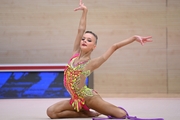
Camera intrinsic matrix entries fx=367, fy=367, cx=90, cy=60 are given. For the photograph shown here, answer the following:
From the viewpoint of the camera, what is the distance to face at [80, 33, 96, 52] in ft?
14.7

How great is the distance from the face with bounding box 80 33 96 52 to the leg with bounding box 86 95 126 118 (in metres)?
0.60

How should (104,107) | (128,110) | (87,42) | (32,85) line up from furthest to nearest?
(32,85) < (128,110) < (87,42) < (104,107)

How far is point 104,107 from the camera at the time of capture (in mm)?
4359

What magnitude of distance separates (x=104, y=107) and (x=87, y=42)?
0.82 metres

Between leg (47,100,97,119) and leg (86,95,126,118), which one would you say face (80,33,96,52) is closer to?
leg (86,95,126,118)

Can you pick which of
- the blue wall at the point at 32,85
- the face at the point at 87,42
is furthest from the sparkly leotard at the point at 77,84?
the blue wall at the point at 32,85

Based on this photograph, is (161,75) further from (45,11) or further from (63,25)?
(45,11)

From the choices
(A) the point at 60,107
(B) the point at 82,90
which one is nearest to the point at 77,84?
(B) the point at 82,90

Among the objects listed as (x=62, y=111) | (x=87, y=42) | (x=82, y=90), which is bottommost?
(x=62, y=111)

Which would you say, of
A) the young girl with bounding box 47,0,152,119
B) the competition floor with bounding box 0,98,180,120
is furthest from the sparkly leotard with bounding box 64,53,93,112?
the competition floor with bounding box 0,98,180,120

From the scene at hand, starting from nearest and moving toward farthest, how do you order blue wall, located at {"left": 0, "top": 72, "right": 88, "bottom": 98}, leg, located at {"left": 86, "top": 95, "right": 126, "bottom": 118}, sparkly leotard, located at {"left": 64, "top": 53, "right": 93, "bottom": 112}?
leg, located at {"left": 86, "top": 95, "right": 126, "bottom": 118} < sparkly leotard, located at {"left": 64, "top": 53, "right": 93, "bottom": 112} < blue wall, located at {"left": 0, "top": 72, "right": 88, "bottom": 98}

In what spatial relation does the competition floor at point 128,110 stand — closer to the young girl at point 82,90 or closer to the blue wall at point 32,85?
the young girl at point 82,90

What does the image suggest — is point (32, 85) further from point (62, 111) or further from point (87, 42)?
point (87, 42)

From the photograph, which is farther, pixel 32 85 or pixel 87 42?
pixel 32 85
